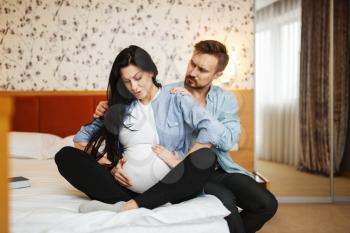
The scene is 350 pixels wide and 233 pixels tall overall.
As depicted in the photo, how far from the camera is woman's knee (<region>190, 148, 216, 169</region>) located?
1472 millimetres

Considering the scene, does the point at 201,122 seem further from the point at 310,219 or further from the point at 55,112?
the point at 55,112

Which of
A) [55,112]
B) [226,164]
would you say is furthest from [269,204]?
[55,112]

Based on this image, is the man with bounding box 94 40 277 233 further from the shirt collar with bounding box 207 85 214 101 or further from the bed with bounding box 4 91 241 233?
the bed with bounding box 4 91 241 233

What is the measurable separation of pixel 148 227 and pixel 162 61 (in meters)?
2.25

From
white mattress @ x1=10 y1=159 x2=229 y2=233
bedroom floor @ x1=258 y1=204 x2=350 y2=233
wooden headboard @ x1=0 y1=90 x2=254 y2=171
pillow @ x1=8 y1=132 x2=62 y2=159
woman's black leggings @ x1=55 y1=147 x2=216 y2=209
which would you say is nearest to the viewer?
white mattress @ x1=10 y1=159 x2=229 y2=233

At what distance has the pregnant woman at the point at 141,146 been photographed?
1476 millimetres

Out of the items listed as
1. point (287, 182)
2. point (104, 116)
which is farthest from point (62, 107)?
point (287, 182)

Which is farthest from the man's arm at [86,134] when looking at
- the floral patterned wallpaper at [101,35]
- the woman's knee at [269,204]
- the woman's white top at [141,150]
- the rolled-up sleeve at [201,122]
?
the floral patterned wallpaper at [101,35]

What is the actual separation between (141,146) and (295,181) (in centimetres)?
220

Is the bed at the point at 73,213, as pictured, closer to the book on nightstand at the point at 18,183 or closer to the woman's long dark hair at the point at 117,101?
the book on nightstand at the point at 18,183

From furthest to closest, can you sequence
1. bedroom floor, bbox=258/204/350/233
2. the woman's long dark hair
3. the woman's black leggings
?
bedroom floor, bbox=258/204/350/233, the woman's long dark hair, the woman's black leggings

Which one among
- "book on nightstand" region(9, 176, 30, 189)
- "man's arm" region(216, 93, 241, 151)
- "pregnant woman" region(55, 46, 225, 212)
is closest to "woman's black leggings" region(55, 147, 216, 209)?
"pregnant woman" region(55, 46, 225, 212)

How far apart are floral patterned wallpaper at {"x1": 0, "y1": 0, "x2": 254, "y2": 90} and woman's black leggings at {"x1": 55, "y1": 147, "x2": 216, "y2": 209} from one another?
196cm

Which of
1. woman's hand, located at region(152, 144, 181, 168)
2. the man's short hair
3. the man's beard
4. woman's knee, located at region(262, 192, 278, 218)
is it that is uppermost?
the man's short hair
